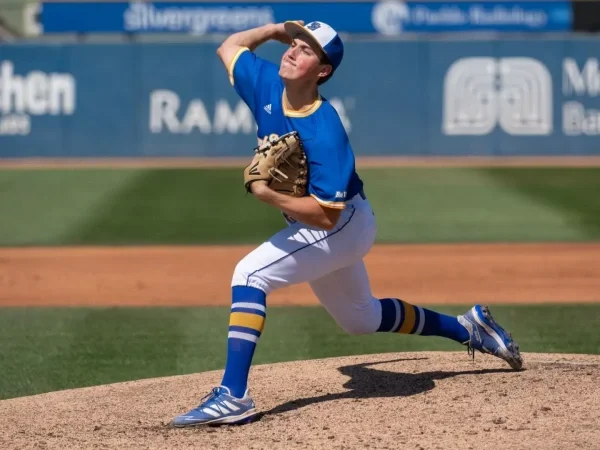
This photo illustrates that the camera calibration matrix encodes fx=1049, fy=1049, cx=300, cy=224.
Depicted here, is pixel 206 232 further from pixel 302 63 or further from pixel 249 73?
pixel 302 63

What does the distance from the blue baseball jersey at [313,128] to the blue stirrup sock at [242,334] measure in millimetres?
533

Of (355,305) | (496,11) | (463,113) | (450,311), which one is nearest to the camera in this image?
(355,305)

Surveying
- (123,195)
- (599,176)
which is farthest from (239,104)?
(599,176)

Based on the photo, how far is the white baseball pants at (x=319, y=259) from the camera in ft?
15.3

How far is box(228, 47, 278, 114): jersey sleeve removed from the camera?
16.3ft

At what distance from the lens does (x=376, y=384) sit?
5.30m

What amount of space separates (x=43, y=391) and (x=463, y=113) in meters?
16.3

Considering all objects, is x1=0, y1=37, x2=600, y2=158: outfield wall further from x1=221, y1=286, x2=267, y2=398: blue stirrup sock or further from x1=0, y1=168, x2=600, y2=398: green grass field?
x1=221, y1=286, x2=267, y2=398: blue stirrup sock

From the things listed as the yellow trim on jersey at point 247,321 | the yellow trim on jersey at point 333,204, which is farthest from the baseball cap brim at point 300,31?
the yellow trim on jersey at point 247,321

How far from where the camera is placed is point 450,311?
801cm

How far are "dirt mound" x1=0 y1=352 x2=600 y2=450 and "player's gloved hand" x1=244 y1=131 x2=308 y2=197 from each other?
1038 mm

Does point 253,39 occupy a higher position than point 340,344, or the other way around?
point 253,39

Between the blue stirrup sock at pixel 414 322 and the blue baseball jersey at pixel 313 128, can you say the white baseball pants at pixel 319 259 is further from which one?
the blue stirrup sock at pixel 414 322

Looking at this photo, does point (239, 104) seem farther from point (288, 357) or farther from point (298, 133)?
point (298, 133)
